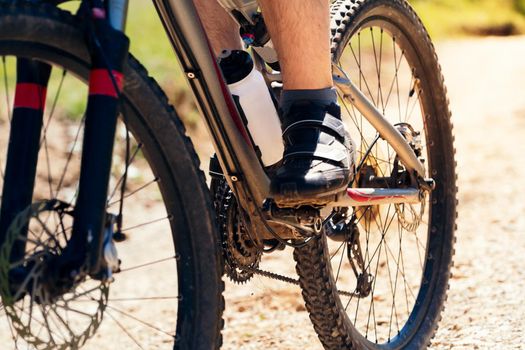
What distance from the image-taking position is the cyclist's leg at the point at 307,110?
7.77 ft

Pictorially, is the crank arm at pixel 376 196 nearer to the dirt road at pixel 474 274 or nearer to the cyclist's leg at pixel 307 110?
the cyclist's leg at pixel 307 110

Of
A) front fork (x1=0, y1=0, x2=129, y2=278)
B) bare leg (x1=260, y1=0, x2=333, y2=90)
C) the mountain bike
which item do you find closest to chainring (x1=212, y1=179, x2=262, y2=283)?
the mountain bike

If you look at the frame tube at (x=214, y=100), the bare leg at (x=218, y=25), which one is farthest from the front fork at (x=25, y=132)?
the bare leg at (x=218, y=25)

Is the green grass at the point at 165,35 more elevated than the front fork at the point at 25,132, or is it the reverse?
the green grass at the point at 165,35

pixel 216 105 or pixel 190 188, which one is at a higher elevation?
pixel 216 105

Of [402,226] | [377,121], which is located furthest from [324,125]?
[402,226]

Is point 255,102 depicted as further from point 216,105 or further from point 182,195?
point 182,195

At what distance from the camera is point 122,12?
1979mm

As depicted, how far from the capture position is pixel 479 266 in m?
4.33

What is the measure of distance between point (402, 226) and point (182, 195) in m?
1.38

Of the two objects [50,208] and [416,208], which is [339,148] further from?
[416,208]

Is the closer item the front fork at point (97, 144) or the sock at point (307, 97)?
the front fork at point (97, 144)

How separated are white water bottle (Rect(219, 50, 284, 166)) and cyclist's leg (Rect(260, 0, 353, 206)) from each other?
5 cm

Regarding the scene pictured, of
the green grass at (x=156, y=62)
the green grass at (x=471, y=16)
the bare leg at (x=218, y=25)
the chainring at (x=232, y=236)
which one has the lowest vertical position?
the chainring at (x=232, y=236)
